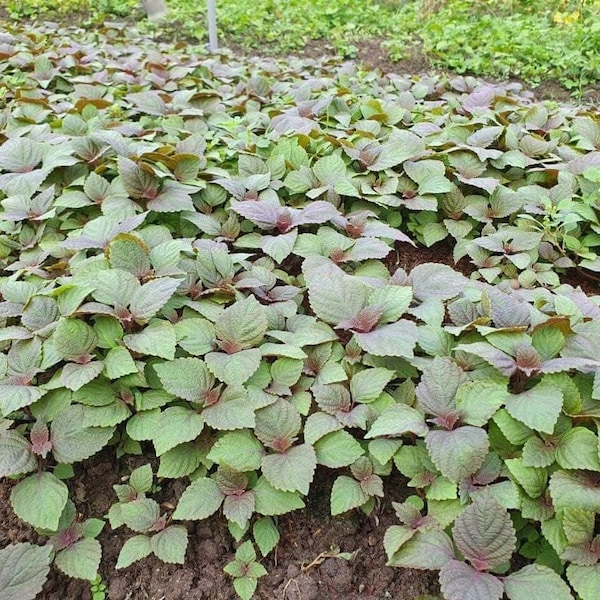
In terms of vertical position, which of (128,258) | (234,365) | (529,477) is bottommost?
(529,477)

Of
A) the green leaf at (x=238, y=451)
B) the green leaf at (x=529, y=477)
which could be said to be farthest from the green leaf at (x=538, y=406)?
the green leaf at (x=238, y=451)

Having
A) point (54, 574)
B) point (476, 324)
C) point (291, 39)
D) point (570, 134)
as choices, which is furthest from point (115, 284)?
point (291, 39)

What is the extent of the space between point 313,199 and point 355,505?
4.84 ft

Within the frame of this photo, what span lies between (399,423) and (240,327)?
0.56 m

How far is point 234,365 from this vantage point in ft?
5.65

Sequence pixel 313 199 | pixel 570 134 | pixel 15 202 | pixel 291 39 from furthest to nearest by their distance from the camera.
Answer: pixel 291 39, pixel 570 134, pixel 313 199, pixel 15 202

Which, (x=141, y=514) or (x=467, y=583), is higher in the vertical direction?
(x=467, y=583)

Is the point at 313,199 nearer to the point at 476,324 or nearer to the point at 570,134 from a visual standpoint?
the point at 476,324

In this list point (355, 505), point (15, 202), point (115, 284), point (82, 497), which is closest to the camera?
point (355, 505)

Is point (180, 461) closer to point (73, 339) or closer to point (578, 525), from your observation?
point (73, 339)

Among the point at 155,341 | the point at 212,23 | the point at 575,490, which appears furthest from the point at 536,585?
the point at 212,23

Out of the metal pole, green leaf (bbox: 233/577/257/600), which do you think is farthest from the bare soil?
the metal pole

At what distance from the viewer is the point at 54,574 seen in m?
1.59

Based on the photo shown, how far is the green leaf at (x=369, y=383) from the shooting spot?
5.71ft
